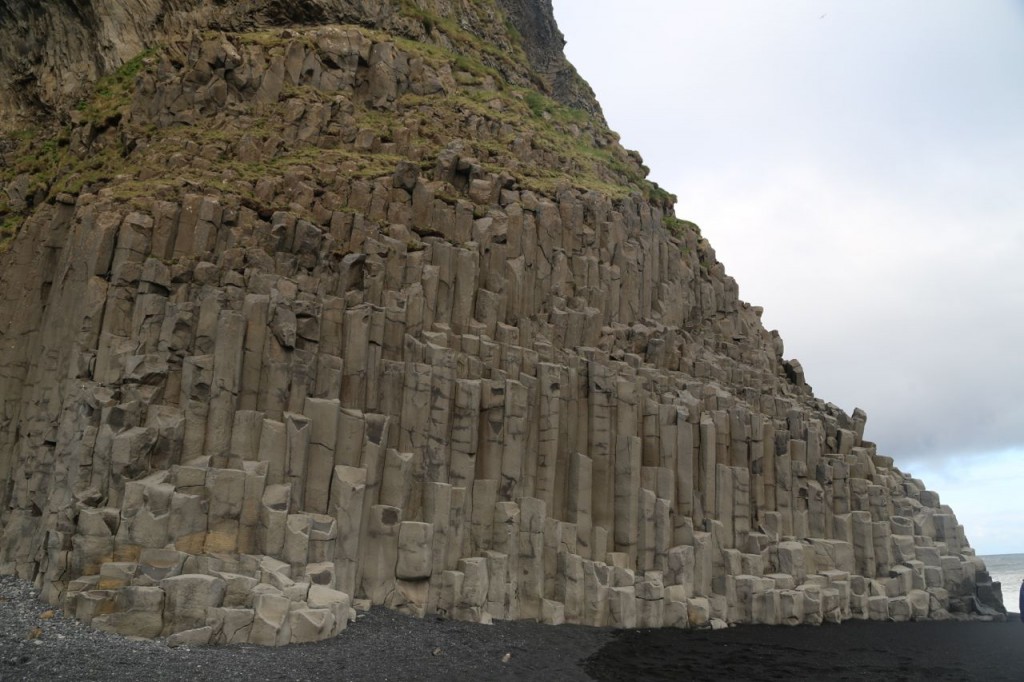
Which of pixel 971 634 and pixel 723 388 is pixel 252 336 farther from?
pixel 971 634

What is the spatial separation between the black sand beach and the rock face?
741mm

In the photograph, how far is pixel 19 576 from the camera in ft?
66.1

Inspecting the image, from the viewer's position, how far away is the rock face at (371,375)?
1914cm

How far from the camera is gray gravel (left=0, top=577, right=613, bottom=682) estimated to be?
14.4 meters

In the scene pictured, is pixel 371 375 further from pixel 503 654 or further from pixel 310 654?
pixel 310 654

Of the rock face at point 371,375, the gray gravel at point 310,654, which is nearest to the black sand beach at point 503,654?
the gray gravel at point 310,654

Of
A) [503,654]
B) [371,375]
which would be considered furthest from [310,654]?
[371,375]

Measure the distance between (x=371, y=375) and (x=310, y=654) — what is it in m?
7.84

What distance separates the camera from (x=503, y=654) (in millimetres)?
18641

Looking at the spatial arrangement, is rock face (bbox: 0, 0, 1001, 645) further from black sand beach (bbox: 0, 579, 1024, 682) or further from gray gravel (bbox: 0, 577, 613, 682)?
black sand beach (bbox: 0, 579, 1024, 682)

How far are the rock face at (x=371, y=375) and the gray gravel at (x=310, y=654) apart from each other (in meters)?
0.61

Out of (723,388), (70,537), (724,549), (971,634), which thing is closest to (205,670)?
(70,537)

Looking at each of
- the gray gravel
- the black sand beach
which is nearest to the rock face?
the gray gravel

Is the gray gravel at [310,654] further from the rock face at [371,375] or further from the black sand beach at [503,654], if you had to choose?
the rock face at [371,375]
